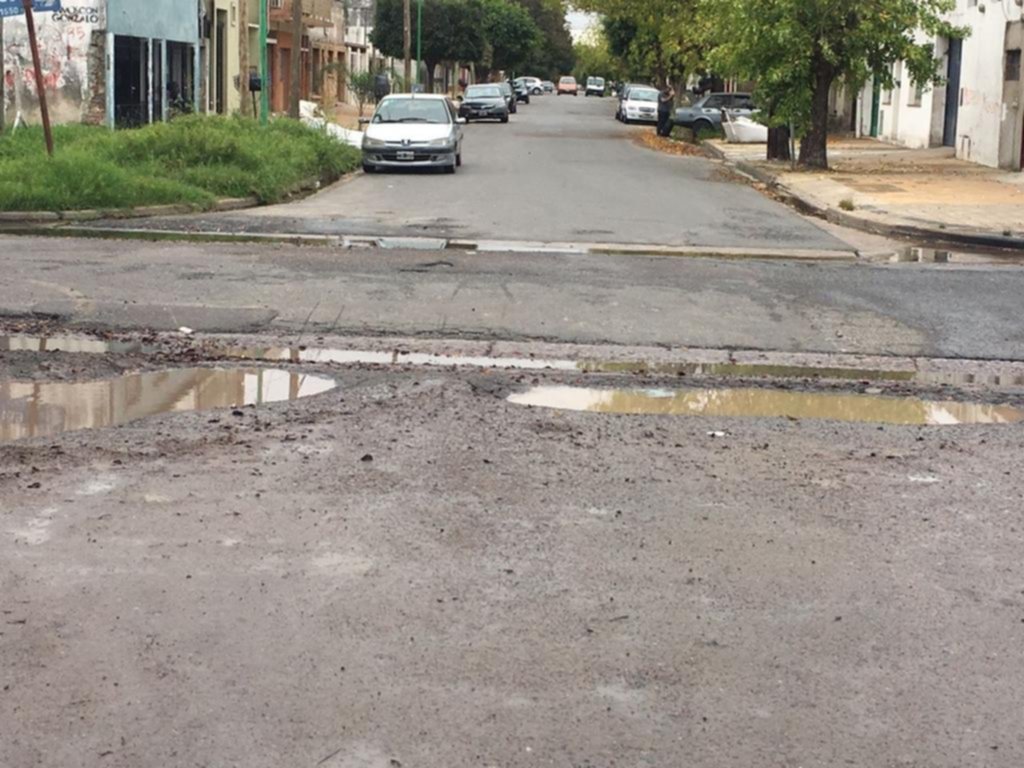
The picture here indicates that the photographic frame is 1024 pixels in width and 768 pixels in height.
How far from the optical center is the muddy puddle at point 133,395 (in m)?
8.09

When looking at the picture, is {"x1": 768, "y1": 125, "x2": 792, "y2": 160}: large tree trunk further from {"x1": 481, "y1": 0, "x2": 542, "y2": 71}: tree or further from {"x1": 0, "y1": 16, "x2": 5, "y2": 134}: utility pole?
{"x1": 481, "y1": 0, "x2": 542, "y2": 71}: tree

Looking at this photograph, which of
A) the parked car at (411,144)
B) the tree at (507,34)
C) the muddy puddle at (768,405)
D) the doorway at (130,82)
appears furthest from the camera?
the tree at (507,34)

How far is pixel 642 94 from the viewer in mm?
59750

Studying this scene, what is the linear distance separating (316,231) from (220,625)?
12790mm

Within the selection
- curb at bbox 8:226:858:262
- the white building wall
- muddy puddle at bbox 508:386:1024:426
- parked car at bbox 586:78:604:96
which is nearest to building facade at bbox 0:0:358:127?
curb at bbox 8:226:858:262

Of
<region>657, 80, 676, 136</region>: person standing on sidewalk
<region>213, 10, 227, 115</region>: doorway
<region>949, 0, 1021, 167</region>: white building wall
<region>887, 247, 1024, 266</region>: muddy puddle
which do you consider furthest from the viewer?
<region>657, 80, 676, 136</region>: person standing on sidewalk

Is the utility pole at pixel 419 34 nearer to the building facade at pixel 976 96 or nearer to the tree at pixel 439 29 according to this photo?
the tree at pixel 439 29

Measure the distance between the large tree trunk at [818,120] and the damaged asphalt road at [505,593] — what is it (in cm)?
2233

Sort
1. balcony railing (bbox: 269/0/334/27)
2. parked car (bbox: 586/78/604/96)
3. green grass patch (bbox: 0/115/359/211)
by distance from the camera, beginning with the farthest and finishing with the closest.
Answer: parked car (bbox: 586/78/604/96), balcony railing (bbox: 269/0/334/27), green grass patch (bbox: 0/115/359/211)

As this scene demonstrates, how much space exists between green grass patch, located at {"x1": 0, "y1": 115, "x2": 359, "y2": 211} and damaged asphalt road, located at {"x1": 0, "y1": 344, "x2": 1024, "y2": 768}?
10.5 metres

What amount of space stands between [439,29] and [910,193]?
54.8 m

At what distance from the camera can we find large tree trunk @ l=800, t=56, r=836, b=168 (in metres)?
29.5

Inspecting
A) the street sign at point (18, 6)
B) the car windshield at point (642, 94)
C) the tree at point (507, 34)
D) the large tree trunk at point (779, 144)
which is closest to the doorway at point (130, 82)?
the large tree trunk at point (779, 144)

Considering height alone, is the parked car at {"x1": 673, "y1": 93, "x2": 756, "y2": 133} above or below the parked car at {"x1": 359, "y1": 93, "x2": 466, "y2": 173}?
above
